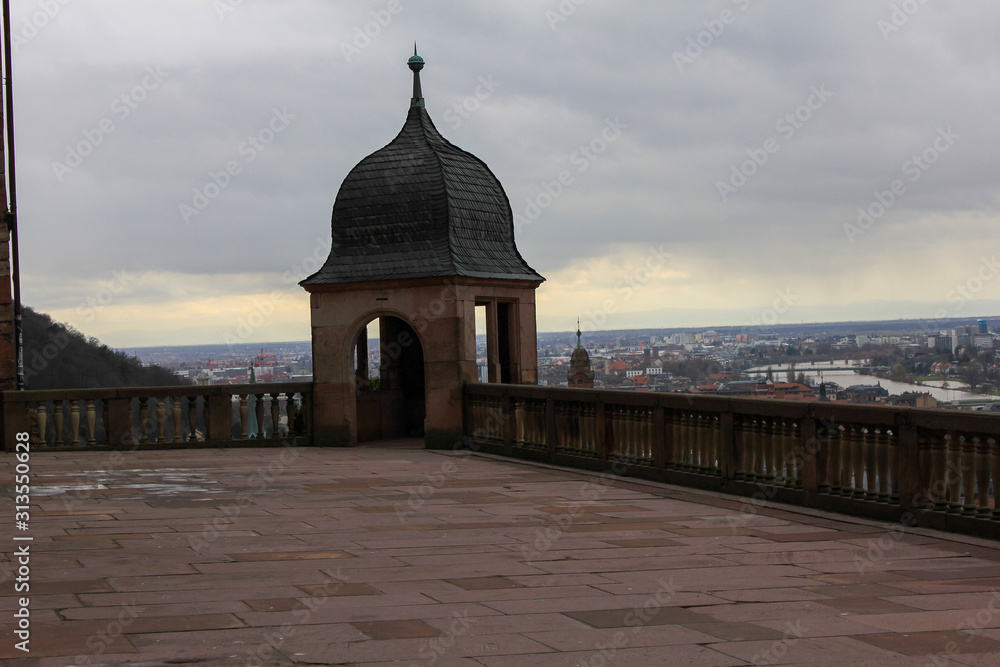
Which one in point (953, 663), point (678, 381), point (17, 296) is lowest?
point (953, 663)

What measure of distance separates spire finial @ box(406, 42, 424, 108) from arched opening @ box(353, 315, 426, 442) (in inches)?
123

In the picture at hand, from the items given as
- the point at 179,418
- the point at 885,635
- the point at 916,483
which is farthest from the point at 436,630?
the point at 179,418

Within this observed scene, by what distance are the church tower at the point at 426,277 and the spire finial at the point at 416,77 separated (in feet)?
0.08

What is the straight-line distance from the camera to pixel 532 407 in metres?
13.0

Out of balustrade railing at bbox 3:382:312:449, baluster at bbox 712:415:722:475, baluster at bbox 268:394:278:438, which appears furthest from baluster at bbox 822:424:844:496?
baluster at bbox 268:394:278:438

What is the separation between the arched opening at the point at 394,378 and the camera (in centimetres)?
1691

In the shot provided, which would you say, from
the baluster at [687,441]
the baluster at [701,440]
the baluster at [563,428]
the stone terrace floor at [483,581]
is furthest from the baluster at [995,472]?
the baluster at [563,428]

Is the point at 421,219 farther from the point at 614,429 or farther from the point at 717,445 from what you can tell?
the point at 717,445

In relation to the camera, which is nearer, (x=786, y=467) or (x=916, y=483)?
(x=916, y=483)

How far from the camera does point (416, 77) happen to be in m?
16.4

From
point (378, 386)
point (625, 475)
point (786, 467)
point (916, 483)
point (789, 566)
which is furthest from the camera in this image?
Result: point (378, 386)

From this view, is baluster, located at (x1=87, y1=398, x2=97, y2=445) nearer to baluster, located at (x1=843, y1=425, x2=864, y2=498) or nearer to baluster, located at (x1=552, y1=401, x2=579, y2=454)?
baluster, located at (x1=552, y1=401, x2=579, y2=454)

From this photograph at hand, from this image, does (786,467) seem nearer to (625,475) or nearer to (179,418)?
(625,475)

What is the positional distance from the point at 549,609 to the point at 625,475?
5749 mm
